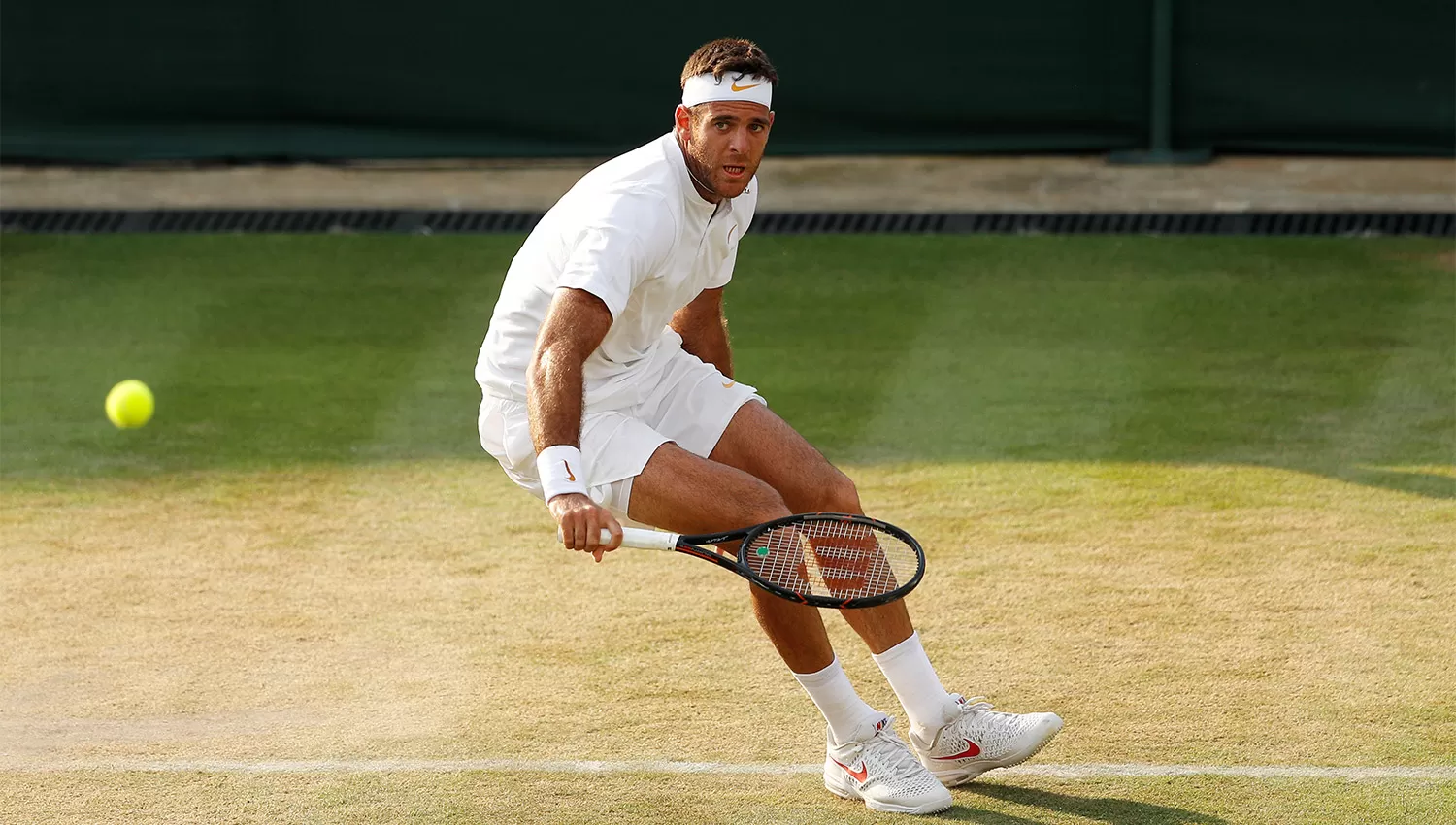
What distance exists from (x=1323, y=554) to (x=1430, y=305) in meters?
2.70

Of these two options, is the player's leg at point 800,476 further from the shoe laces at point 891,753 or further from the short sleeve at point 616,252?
the short sleeve at point 616,252

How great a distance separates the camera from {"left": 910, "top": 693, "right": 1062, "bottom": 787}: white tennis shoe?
14.1ft

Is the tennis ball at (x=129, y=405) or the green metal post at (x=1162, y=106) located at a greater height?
→ the green metal post at (x=1162, y=106)

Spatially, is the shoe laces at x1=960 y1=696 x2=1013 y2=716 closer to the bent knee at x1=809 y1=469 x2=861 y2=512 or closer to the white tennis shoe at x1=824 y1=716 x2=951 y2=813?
the white tennis shoe at x1=824 y1=716 x2=951 y2=813

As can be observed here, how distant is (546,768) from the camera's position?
4426 millimetres

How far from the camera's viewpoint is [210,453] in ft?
22.1

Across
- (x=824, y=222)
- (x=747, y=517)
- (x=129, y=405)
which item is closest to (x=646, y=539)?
(x=747, y=517)

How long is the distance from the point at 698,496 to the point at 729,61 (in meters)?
0.96

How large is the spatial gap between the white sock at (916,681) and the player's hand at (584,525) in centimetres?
78

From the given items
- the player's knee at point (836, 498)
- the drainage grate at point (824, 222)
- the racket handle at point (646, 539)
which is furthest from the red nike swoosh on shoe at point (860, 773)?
the drainage grate at point (824, 222)

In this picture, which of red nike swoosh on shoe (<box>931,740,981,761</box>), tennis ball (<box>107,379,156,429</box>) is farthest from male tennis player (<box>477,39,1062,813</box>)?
tennis ball (<box>107,379,156,429</box>)

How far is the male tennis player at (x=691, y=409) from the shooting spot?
417 cm

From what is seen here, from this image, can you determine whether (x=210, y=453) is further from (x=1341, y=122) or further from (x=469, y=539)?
(x=1341, y=122)

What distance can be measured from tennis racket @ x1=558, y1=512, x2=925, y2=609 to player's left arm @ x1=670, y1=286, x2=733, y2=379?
694 mm
